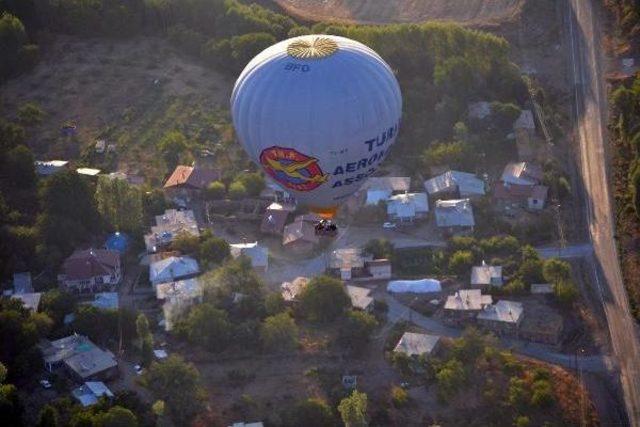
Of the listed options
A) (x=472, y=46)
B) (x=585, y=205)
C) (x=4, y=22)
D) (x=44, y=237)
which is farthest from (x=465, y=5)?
(x=44, y=237)

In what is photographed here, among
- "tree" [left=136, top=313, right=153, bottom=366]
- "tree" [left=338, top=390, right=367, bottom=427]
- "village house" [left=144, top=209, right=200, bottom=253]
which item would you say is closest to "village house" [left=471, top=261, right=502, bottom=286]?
"tree" [left=338, top=390, right=367, bottom=427]

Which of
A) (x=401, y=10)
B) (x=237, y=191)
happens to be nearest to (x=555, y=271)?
(x=237, y=191)

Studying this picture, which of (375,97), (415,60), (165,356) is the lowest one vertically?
(165,356)

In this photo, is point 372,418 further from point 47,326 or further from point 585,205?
point 585,205

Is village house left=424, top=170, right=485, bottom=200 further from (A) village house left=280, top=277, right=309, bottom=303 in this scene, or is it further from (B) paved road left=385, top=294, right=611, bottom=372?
(A) village house left=280, top=277, right=309, bottom=303

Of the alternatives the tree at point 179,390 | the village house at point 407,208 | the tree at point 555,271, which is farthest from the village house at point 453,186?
the tree at point 179,390

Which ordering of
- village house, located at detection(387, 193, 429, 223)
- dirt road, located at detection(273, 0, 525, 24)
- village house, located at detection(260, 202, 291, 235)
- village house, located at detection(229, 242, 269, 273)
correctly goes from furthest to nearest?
dirt road, located at detection(273, 0, 525, 24) < village house, located at detection(387, 193, 429, 223) < village house, located at detection(260, 202, 291, 235) < village house, located at detection(229, 242, 269, 273)

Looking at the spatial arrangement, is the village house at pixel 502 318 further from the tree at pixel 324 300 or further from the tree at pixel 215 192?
the tree at pixel 215 192
